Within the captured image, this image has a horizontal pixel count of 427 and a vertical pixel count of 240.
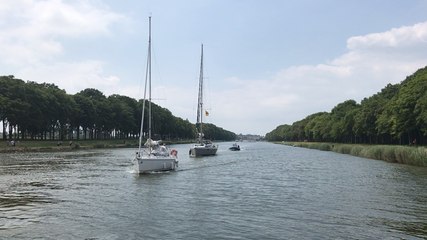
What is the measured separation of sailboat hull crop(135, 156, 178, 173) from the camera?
164ft

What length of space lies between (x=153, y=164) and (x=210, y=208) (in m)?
24.5

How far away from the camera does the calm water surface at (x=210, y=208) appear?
2147 cm

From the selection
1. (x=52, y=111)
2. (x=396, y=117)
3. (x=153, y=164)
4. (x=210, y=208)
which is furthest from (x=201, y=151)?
(x=210, y=208)

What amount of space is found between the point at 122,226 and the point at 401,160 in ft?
184

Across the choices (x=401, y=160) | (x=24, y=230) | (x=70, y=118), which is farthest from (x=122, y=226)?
(x=70, y=118)

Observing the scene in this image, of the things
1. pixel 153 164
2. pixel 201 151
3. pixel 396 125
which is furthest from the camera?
pixel 201 151

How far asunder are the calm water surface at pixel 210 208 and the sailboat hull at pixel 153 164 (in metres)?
4.25

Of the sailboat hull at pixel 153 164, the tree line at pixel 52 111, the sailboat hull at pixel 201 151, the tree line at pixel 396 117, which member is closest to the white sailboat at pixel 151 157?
the sailboat hull at pixel 153 164

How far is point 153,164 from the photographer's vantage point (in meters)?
51.6

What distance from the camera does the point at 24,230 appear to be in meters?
21.3

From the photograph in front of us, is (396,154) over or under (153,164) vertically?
over

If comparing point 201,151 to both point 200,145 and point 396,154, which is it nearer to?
point 200,145

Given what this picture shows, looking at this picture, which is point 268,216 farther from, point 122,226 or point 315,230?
point 122,226

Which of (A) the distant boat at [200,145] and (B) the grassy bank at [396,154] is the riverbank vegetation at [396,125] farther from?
(A) the distant boat at [200,145]
